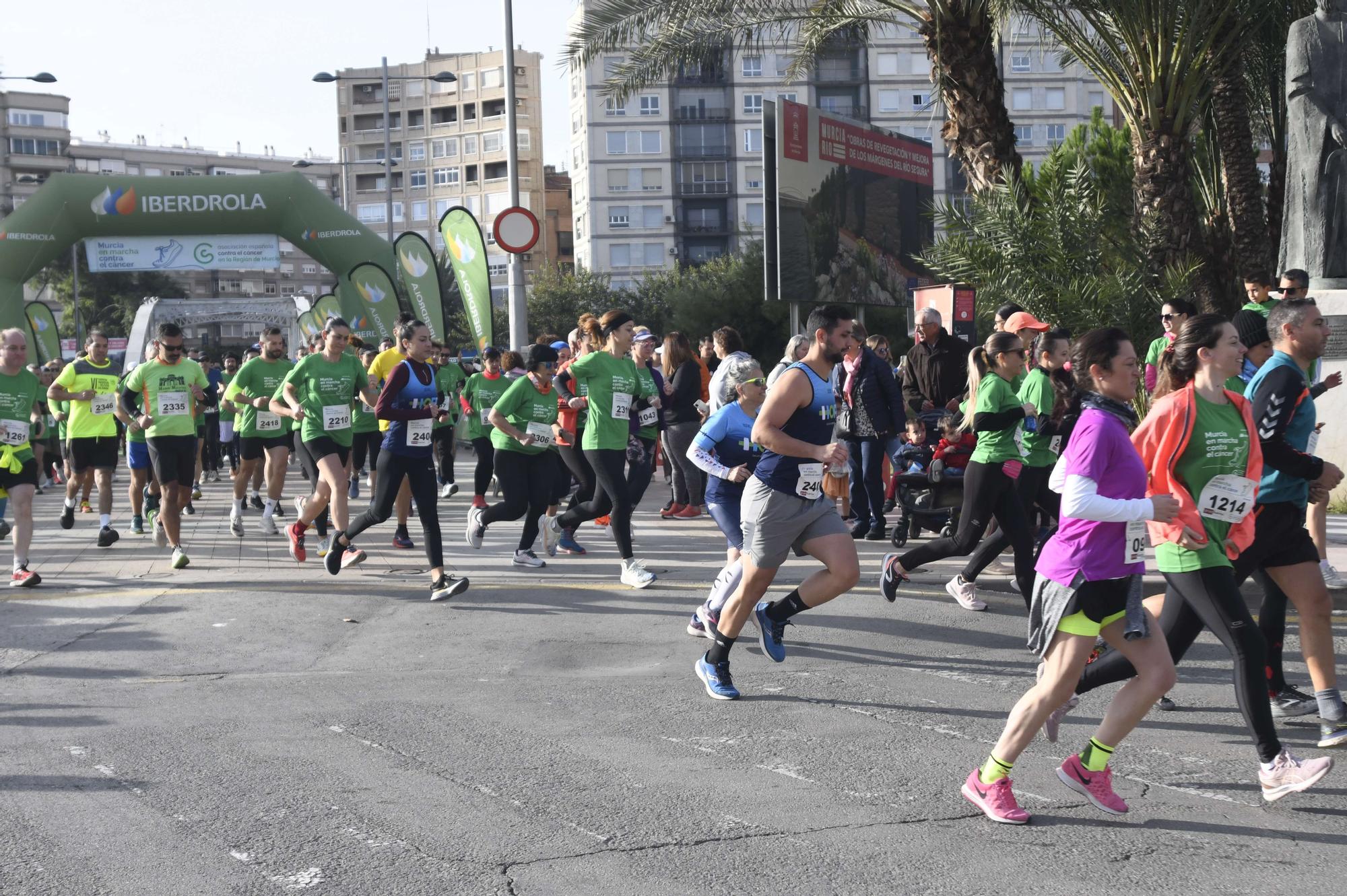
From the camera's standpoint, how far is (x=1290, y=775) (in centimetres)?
499

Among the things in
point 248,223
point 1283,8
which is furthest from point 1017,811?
point 248,223

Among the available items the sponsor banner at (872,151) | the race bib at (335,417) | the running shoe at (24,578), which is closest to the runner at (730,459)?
the race bib at (335,417)

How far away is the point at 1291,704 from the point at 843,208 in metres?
17.2

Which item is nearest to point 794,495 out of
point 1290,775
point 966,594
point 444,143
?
point 1290,775

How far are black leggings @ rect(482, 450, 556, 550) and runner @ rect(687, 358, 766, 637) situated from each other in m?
3.38

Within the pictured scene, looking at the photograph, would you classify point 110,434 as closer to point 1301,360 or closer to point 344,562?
point 344,562

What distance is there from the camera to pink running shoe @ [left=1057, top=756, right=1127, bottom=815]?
4895 millimetres

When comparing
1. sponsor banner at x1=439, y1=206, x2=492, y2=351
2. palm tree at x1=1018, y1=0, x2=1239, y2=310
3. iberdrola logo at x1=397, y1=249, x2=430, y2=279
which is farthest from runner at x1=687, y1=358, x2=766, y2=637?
iberdrola logo at x1=397, y1=249, x2=430, y2=279

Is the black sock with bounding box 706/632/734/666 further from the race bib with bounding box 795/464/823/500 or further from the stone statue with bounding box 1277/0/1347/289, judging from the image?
the stone statue with bounding box 1277/0/1347/289

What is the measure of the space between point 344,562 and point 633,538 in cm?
274

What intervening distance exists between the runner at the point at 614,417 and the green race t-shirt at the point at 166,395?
3.63 metres

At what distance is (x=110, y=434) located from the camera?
582 inches

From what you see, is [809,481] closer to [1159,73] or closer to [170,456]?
[170,456]

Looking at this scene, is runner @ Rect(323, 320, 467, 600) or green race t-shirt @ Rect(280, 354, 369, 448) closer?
runner @ Rect(323, 320, 467, 600)
